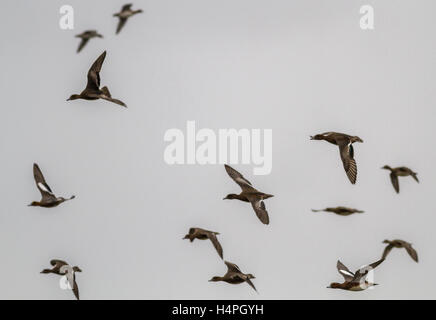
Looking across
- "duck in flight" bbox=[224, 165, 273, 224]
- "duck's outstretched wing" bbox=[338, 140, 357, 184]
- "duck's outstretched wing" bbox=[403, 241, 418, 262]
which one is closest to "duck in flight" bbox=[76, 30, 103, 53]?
"duck in flight" bbox=[224, 165, 273, 224]

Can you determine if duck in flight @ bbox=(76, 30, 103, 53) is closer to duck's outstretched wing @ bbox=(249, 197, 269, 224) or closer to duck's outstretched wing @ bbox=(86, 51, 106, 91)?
duck's outstretched wing @ bbox=(86, 51, 106, 91)

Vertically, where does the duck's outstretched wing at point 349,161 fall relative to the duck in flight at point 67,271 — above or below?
above

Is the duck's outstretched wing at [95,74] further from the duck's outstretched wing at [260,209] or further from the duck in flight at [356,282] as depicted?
the duck in flight at [356,282]

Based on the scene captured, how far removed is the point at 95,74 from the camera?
20.3m

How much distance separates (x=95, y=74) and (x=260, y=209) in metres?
4.92

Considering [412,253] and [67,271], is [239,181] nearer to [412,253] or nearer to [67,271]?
[412,253]

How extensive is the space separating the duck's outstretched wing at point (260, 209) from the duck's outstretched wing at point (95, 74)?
15.1 feet

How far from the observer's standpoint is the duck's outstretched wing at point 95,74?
66.6ft

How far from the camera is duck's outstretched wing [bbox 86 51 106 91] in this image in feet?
66.6

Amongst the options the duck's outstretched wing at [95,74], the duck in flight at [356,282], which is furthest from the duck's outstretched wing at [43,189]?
the duck in flight at [356,282]

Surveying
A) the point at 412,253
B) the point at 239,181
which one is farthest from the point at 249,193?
the point at 412,253

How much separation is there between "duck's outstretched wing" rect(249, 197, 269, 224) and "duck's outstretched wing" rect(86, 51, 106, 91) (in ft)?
15.1

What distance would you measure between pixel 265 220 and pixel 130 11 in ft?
17.8
